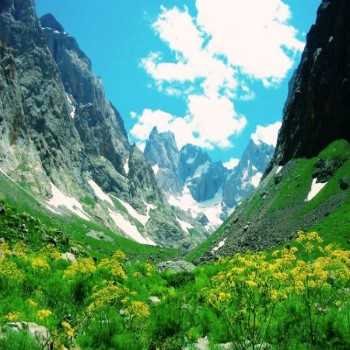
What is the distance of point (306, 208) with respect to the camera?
160 metres

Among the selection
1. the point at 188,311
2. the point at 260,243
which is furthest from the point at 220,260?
the point at 260,243

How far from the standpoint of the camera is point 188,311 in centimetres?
1947

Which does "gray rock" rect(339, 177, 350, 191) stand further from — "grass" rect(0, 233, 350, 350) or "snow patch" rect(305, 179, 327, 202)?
A: "grass" rect(0, 233, 350, 350)

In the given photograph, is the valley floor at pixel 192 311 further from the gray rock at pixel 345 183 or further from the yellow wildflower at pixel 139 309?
the gray rock at pixel 345 183

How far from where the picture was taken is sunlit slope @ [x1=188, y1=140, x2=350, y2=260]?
13825cm

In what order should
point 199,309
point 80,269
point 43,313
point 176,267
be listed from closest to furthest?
point 43,313 → point 199,309 → point 80,269 → point 176,267

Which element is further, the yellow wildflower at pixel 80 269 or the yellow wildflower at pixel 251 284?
the yellow wildflower at pixel 80 269

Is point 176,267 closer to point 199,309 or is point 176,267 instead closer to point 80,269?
point 80,269

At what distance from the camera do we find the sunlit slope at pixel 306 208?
138250 millimetres

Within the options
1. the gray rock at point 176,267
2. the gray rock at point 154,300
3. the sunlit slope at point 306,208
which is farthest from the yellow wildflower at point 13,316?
the sunlit slope at point 306,208

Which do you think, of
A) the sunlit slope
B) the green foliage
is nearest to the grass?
the green foliage

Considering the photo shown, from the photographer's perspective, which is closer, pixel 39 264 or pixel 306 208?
pixel 39 264

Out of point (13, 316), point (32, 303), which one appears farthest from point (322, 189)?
point (13, 316)

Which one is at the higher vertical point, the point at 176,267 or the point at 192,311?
the point at 176,267
